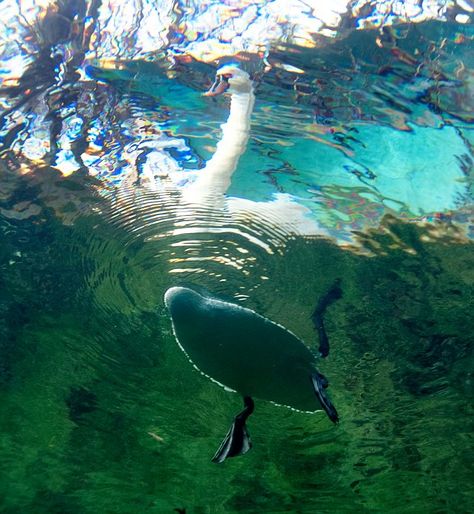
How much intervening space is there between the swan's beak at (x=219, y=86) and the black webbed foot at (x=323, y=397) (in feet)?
10.7

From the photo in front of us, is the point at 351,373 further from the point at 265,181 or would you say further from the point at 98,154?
the point at 98,154

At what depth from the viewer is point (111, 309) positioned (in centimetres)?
755

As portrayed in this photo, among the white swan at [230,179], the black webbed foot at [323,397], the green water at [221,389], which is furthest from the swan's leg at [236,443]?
the white swan at [230,179]

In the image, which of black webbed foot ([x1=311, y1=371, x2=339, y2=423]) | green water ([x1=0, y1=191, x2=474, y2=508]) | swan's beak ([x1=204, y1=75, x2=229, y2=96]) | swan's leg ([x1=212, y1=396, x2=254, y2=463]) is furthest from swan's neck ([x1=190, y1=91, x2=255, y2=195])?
swan's leg ([x1=212, y1=396, x2=254, y2=463])

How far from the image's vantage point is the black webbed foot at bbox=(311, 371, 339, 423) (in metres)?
4.96

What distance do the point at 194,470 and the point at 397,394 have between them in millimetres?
6968

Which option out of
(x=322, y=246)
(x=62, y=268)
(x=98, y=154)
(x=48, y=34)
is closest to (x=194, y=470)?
(x=62, y=268)

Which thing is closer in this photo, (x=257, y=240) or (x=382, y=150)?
(x=382, y=150)

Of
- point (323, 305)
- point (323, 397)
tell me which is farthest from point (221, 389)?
point (323, 397)

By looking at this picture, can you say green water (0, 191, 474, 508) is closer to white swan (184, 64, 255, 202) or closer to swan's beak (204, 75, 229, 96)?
white swan (184, 64, 255, 202)

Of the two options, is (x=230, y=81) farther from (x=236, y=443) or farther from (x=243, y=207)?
(x=236, y=443)

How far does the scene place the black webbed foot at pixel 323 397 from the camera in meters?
4.96

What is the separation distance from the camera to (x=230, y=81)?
4.69 metres

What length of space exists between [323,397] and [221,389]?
12.7 ft
